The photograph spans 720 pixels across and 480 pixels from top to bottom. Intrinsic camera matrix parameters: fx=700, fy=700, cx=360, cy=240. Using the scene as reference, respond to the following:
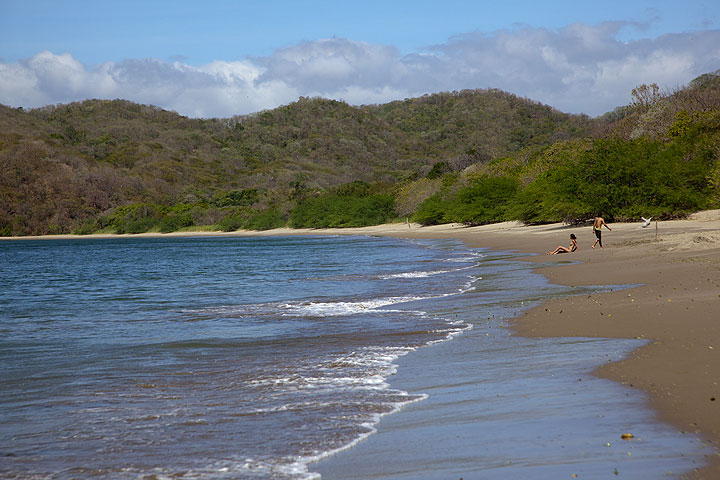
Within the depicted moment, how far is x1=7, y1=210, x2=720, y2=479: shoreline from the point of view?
223 inches

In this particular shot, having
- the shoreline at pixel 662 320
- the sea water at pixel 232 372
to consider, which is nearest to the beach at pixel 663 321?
the shoreline at pixel 662 320

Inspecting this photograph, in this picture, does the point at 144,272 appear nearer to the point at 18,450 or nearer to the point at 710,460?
the point at 18,450

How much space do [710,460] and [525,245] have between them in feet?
110

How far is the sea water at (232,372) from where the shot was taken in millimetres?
5676

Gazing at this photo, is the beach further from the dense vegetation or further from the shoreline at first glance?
the dense vegetation

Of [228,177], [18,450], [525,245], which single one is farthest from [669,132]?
[228,177]

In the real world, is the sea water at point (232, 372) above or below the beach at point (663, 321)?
below

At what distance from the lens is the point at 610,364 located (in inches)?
296

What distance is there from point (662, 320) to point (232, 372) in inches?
234

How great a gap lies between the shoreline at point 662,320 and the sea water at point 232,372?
1.53 feet

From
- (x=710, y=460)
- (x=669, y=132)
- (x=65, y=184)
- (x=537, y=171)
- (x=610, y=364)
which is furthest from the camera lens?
(x=65, y=184)

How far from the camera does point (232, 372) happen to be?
9.11m

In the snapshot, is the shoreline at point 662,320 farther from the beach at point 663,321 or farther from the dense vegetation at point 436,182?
the dense vegetation at point 436,182

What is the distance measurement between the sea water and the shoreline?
47 cm
